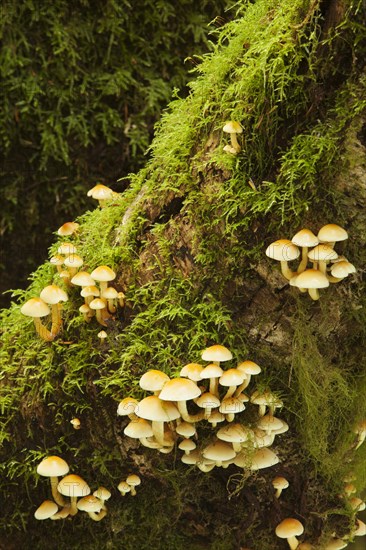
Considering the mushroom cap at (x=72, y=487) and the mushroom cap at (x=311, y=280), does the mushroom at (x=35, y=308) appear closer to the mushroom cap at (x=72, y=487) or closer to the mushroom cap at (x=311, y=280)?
the mushroom cap at (x=72, y=487)

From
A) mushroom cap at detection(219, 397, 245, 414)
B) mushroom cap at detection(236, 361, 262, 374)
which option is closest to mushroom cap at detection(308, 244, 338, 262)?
mushroom cap at detection(236, 361, 262, 374)

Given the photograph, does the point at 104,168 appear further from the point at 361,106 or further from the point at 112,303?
the point at 361,106

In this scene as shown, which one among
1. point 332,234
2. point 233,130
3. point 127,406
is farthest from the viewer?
point 127,406


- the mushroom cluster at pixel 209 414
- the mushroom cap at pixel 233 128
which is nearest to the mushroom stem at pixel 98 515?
the mushroom cluster at pixel 209 414

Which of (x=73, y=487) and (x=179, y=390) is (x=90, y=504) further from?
(x=179, y=390)

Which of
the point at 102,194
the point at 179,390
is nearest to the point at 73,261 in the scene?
the point at 102,194
